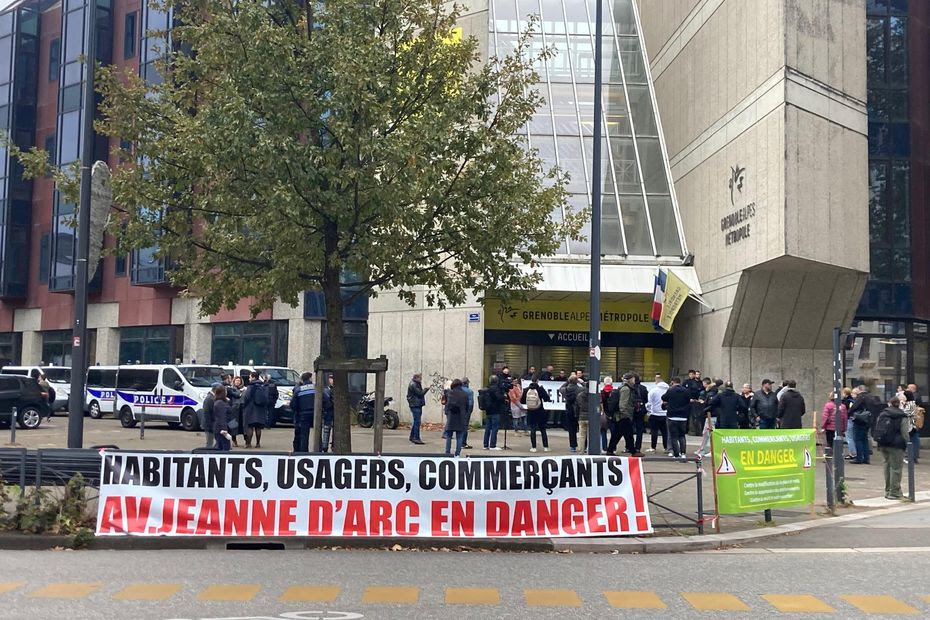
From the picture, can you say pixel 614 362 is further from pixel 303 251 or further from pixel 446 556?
pixel 446 556

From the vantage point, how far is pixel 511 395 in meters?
22.2

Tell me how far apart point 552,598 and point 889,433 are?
900cm

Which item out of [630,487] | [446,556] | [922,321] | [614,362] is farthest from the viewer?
[614,362]

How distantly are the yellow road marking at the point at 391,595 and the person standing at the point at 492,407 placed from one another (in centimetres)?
1195

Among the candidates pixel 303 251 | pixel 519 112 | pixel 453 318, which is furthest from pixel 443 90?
pixel 453 318

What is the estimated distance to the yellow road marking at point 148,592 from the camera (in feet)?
25.6

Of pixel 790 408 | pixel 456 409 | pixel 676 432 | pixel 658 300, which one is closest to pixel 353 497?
pixel 456 409

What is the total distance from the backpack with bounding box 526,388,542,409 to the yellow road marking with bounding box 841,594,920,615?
41.7ft

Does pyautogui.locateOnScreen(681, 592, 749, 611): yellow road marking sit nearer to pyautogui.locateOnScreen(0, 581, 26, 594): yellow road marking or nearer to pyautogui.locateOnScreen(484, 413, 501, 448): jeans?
pyautogui.locateOnScreen(0, 581, 26, 594): yellow road marking

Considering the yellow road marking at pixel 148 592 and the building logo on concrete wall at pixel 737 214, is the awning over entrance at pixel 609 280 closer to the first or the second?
the building logo on concrete wall at pixel 737 214

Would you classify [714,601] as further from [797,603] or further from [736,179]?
[736,179]

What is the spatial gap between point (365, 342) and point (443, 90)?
23549mm

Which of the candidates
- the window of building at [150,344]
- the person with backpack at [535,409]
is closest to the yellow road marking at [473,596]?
the person with backpack at [535,409]

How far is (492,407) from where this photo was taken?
66.9ft
